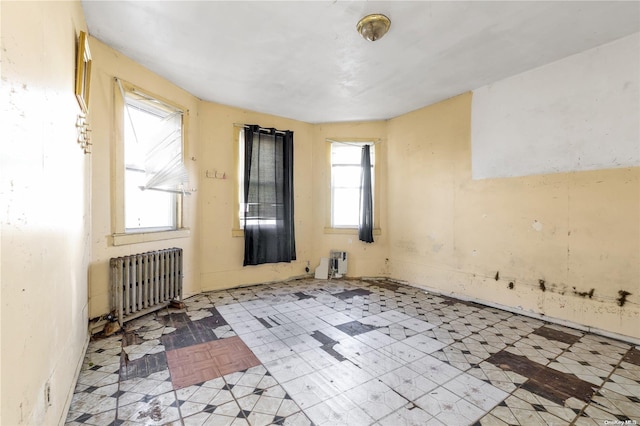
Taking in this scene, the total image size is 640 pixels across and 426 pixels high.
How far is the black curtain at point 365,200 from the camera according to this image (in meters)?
5.04

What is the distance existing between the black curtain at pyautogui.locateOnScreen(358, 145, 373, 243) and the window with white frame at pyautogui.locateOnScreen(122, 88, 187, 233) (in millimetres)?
2983

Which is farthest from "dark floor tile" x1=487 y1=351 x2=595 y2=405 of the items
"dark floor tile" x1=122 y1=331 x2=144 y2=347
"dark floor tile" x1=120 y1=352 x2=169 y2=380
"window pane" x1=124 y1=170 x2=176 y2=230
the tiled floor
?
"window pane" x1=124 y1=170 x2=176 y2=230

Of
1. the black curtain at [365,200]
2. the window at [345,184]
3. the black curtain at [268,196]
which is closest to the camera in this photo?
the black curtain at [268,196]

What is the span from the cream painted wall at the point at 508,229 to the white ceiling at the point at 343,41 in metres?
0.96

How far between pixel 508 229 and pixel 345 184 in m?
2.77

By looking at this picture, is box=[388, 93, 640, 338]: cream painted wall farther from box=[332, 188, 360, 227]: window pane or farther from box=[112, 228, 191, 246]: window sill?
box=[112, 228, 191, 246]: window sill

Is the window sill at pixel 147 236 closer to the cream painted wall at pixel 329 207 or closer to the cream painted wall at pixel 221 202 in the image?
the cream painted wall at pixel 221 202

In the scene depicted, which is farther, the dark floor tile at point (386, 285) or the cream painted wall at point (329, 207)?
the cream painted wall at point (329, 207)

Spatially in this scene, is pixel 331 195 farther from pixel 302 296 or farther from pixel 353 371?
pixel 353 371

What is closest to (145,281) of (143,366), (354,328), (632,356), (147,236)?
(147,236)

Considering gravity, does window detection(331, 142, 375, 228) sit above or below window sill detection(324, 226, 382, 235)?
above

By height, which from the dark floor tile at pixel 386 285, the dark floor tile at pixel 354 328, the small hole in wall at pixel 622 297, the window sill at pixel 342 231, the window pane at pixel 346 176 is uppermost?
the window pane at pixel 346 176

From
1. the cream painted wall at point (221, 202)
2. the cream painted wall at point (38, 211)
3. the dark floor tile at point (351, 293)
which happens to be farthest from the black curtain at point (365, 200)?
the cream painted wall at point (38, 211)

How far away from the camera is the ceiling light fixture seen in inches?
87.2
